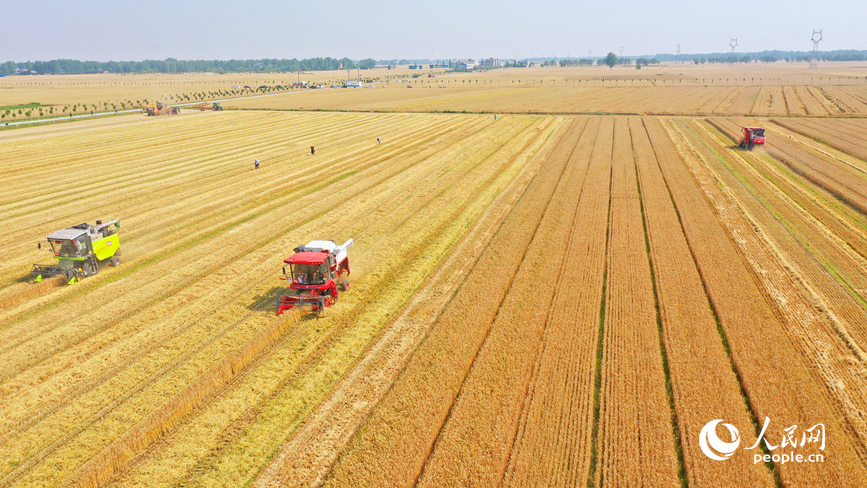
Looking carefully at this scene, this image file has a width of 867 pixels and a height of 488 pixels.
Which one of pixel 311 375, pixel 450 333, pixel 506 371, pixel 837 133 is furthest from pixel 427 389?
pixel 837 133

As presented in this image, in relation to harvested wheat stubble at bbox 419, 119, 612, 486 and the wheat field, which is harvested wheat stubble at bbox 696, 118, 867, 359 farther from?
harvested wheat stubble at bbox 419, 119, 612, 486

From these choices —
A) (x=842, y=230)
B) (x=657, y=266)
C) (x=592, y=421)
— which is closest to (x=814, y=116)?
(x=842, y=230)

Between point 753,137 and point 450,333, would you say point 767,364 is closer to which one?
point 450,333

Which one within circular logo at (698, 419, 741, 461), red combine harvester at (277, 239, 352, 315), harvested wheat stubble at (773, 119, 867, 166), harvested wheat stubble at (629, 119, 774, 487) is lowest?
circular logo at (698, 419, 741, 461)

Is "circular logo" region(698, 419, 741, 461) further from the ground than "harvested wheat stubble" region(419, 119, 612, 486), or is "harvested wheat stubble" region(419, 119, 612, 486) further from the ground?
"harvested wheat stubble" region(419, 119, 612, 486)

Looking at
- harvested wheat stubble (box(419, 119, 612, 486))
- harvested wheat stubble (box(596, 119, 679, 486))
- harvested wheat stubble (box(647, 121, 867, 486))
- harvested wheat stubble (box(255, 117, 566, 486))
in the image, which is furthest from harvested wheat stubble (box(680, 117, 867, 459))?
harvested wheat stubble (box(255, 117, 566, 486))

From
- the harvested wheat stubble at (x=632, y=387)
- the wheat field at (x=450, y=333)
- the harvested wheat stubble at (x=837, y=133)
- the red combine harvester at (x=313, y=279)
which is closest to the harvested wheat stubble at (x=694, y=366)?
the wheat field at (x=450, y=333)

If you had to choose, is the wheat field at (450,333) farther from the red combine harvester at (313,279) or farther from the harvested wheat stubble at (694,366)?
the red combine harvester at (313,279)
